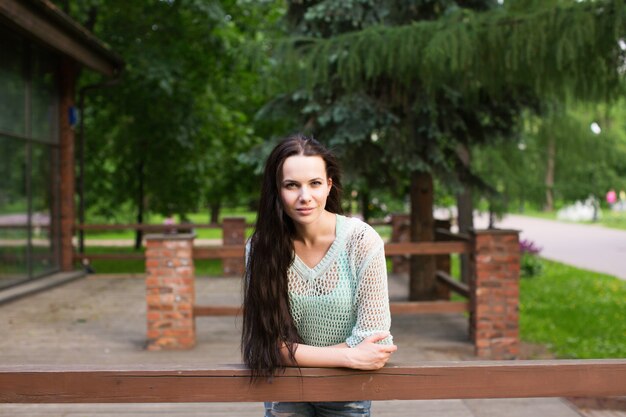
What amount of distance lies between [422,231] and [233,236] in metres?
5.82

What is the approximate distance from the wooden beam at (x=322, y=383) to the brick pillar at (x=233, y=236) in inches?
469

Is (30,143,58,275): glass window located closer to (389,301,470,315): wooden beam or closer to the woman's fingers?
(389,301,470,315): wooden beam

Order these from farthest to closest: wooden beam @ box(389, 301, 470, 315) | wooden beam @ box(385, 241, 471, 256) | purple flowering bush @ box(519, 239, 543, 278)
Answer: purple flowering bush @ box(519, 239, 543, 278)
wooden beam @ box(385, 241, 471, 256)
wooden beam @ box(389, 301, 470, 315)

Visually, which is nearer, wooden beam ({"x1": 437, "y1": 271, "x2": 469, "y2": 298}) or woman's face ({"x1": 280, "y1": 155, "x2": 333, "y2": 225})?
woman's face ({"x1": 280, "y1": 155, "x2": 333, "y2": 225})

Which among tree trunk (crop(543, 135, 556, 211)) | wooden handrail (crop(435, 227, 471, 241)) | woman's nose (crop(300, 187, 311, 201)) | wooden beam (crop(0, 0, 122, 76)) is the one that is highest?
wooden beam (crop(0, 0, 122, 76))

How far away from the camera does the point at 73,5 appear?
50.2ft

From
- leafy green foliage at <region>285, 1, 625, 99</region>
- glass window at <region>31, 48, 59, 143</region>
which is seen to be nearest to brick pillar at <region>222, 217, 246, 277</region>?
glass window at <region>31, 48, 59, 143</region>

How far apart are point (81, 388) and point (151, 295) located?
4763mm

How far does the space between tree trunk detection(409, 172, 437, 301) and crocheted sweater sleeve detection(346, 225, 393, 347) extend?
7.28m

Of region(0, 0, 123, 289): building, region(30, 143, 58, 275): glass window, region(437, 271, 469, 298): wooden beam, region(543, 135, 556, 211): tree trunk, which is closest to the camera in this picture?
region(437, 271, 469, 298): wooden beam

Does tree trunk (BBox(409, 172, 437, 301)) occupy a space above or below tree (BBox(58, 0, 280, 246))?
below

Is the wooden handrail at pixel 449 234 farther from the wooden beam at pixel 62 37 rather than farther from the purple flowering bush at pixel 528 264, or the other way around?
the wooden beam at pixel 62 37

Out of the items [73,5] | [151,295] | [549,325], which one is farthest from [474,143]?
[73,5]

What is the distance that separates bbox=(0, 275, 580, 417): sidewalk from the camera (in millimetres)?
5145
